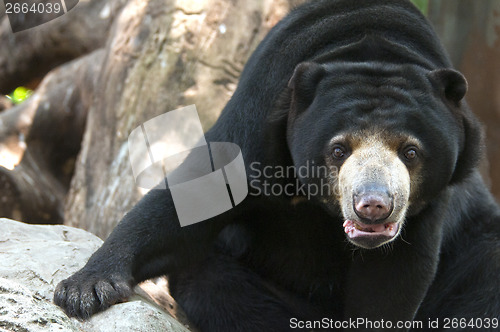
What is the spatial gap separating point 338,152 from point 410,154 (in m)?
0.34

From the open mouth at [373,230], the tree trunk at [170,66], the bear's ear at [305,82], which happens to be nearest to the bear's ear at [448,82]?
the bear's ear at [305,82]

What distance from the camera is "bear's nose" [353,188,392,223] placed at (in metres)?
3.19

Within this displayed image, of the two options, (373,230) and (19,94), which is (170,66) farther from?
(19,94)

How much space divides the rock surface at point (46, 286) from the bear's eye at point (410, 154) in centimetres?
137

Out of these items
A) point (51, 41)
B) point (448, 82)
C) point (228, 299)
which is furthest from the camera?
point (51, 41)

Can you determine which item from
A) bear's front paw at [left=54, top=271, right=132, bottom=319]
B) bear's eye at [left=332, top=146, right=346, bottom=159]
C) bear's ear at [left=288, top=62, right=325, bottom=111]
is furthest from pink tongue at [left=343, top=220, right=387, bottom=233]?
bear's front paw at [left=54, top=271, right=132, bottom=319]

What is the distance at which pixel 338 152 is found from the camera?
3.57 meters

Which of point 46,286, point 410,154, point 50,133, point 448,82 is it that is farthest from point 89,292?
point 50,133

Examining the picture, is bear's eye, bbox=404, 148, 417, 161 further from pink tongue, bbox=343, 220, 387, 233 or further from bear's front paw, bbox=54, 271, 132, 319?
bear's front paw, bbox=54, 271, 132, 319

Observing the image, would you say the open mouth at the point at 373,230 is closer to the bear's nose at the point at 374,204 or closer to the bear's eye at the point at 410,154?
the bear's nose at the point at 374,204

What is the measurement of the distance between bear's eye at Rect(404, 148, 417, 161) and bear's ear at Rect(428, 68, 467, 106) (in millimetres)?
409

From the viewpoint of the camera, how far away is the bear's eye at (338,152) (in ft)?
11.7
